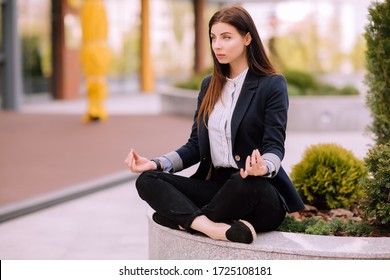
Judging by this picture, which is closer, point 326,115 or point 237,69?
point 237,69

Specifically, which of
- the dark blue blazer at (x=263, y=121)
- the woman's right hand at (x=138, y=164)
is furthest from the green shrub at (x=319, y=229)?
the woman's right hand at (x=138, y=164)

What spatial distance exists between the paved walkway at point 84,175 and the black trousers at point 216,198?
1.53 meters

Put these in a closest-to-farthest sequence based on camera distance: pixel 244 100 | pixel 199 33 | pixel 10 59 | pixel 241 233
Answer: pixel 241 233
pixel 244 100
pixel 10 59
pixel 199 33

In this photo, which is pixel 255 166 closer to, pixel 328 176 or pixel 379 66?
pixel 328 176

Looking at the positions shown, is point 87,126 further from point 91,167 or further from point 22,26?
point 22,26

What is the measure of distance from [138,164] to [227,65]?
2.66 feet

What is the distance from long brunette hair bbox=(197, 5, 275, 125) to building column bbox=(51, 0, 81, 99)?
2088 cm

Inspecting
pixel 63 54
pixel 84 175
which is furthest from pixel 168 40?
pixel 84 175

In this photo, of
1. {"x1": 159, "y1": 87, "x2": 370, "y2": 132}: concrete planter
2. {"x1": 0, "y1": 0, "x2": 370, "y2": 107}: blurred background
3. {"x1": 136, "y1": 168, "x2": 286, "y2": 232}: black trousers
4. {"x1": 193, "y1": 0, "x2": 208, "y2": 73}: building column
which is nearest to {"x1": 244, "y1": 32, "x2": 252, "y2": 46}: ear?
{"x1": 136, "y1": 168, "x2": 286, "y2": 232}: black trousers

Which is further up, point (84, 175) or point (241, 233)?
point (241, 233)

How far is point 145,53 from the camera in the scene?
103 feet

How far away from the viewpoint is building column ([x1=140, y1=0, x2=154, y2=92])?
30.8 m

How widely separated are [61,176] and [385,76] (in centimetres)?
547
